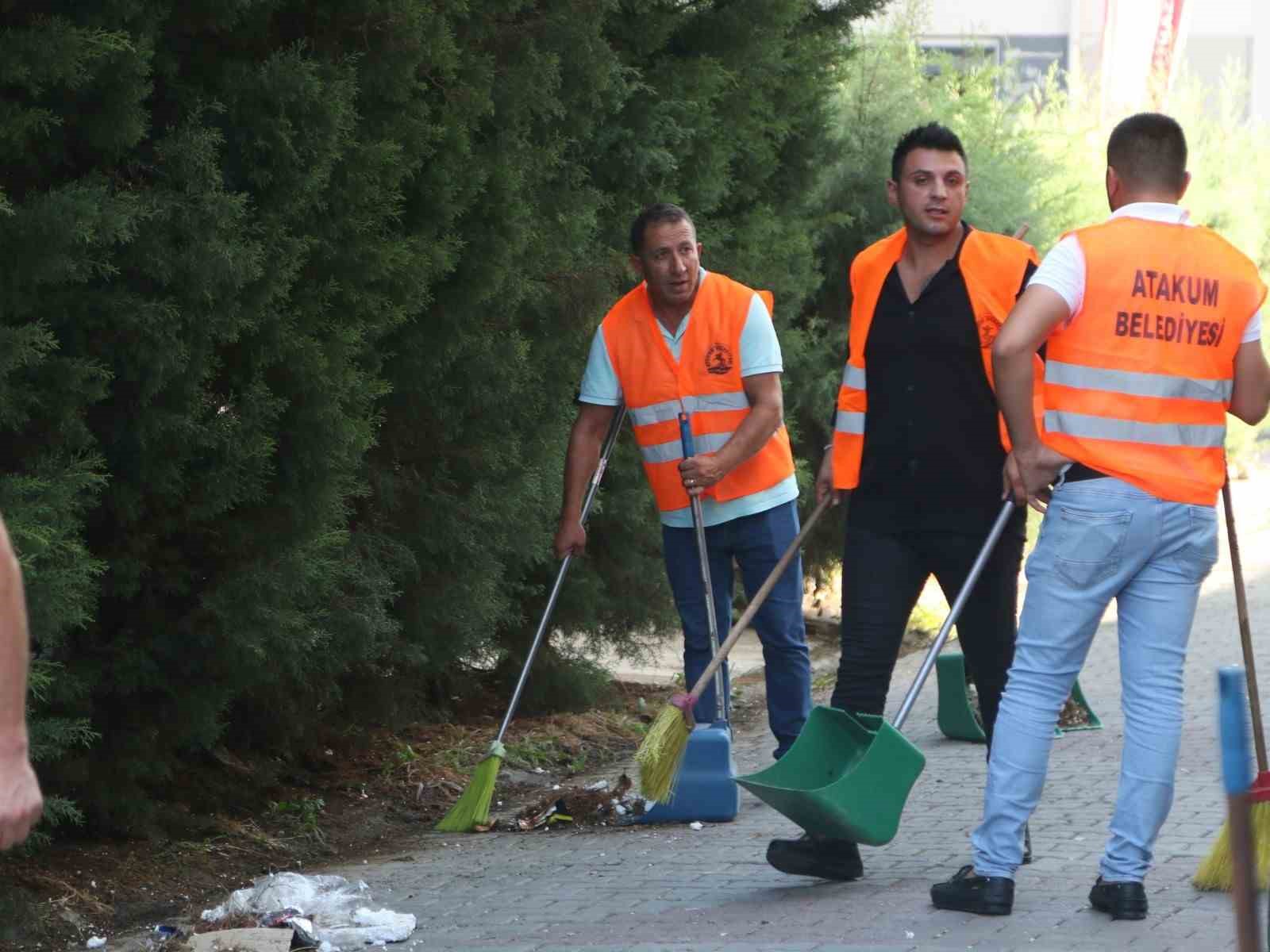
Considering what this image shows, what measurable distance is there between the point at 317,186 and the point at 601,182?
2.65 m

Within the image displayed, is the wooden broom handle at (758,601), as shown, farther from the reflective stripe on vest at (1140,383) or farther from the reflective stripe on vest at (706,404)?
the reflective stripe on vest at (1140,383)

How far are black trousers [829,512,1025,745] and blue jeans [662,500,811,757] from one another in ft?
3.82

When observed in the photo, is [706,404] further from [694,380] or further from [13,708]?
[13,708]

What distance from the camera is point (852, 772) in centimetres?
500

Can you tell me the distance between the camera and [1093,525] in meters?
4.80

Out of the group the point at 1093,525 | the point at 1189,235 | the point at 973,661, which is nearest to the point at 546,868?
the point at 973,661

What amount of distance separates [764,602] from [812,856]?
145 cm

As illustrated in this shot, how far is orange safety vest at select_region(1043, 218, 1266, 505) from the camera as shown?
4754 millimetres

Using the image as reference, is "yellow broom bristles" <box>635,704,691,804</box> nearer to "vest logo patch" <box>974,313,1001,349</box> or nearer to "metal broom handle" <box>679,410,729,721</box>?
"metal broom handle" <box>679,410,729,721</box>

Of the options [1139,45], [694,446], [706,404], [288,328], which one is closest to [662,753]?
[694,446]

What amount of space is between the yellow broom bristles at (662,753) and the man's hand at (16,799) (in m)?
3.34

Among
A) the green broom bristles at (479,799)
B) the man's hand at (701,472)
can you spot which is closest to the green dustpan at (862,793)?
the man's hand at (701,472)

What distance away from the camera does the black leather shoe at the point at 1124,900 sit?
4.83 meters

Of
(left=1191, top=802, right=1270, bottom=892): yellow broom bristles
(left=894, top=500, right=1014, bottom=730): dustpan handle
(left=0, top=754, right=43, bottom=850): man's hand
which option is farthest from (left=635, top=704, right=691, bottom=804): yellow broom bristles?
(left=0, top=754, right=43, bottom=850): man's hand
